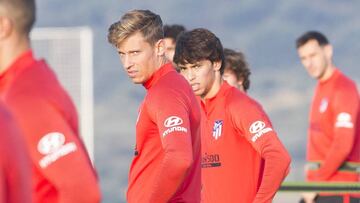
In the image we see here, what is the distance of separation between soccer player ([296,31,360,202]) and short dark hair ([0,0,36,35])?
6419mm

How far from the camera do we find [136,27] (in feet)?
20.2

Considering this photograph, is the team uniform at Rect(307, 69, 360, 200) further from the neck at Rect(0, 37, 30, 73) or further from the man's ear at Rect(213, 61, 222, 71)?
the neck at Rect(0, 37, 30, 73)

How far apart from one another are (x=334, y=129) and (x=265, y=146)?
394 cm

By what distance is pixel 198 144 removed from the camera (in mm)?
6031

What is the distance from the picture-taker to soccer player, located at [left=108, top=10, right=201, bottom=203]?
5.68 meters

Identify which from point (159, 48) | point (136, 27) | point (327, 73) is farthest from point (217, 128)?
point (327, 73)

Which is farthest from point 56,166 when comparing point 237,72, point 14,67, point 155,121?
point 237,72

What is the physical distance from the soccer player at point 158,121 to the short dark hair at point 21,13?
1763 millimetres

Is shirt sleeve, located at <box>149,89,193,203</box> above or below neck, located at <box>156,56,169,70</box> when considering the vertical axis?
below

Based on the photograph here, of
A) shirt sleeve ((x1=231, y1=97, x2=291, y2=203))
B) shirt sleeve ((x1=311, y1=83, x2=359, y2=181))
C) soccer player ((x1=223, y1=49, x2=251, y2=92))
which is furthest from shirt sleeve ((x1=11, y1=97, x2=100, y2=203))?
shirt sleeve ((x1=311, y1=83, x2=359, y2=181))

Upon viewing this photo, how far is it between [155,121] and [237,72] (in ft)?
8.65

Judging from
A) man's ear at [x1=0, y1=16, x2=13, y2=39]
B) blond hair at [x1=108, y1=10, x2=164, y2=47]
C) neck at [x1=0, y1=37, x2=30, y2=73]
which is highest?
man's ear at [x1=0, y1=16, x2=13, y2=39]

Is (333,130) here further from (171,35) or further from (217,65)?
(217,65)

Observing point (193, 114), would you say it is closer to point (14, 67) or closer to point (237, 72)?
point (14, 67)
